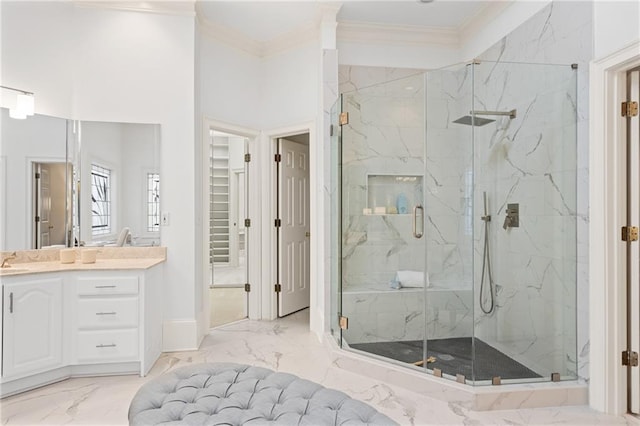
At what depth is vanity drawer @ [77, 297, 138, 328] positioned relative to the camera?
9.68 feet

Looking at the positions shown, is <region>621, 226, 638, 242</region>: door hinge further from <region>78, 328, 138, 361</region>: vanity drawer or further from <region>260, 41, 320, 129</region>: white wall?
<region>78, 328, 138, 361</region>: vanity drawer

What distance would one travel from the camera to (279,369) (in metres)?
3.12

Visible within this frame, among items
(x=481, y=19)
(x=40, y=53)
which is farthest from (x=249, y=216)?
(x=481, y=19)

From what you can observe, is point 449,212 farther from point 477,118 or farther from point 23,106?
point 23,106

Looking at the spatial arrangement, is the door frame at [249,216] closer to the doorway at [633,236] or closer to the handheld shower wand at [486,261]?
the handheld shower wand at [486,261]

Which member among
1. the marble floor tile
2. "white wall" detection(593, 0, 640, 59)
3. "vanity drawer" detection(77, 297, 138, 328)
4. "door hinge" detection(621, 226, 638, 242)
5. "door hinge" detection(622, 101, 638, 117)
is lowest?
the marble floor tile

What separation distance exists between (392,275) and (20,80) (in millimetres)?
3328

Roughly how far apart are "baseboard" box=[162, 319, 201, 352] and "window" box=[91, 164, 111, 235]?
0.99 m

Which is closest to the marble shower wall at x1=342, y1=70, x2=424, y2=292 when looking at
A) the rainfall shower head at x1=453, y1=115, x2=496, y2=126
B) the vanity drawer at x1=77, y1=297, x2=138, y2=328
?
the rainfall shower head at x1=453, y1=115, x2=496, y2=126

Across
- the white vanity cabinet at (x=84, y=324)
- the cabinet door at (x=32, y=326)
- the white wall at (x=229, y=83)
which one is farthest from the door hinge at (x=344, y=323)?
the white wall at (x=229, y=83)

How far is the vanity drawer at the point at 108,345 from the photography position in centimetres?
294

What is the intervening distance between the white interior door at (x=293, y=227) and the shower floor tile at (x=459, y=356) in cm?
161

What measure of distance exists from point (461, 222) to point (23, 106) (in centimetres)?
346

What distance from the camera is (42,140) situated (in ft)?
10.6
